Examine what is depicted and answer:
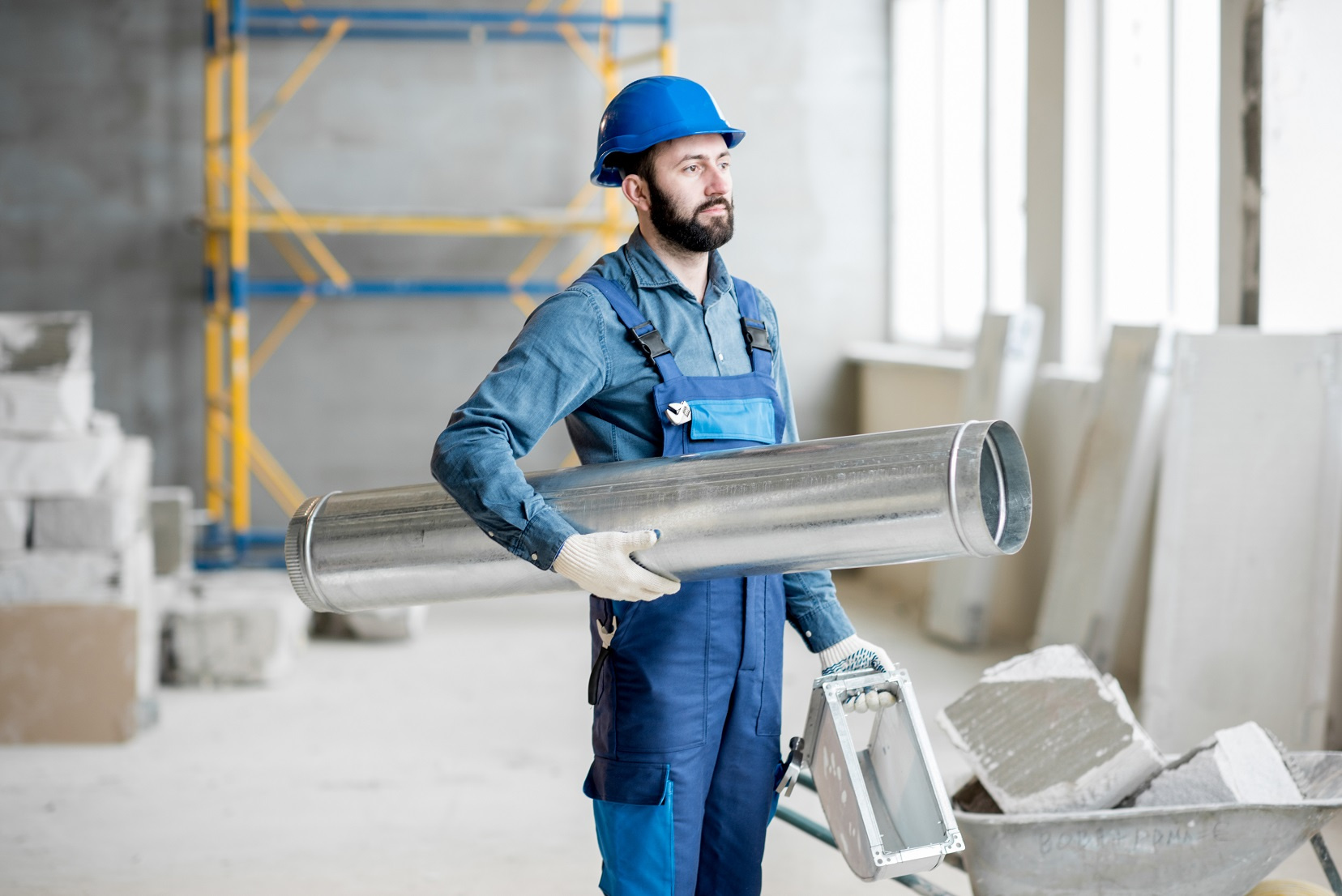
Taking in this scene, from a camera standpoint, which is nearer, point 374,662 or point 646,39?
point 374,662

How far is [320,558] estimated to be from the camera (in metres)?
2.14

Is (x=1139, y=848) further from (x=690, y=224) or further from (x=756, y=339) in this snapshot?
(x=690, y=224)

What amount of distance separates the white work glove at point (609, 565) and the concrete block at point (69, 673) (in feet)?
10.6

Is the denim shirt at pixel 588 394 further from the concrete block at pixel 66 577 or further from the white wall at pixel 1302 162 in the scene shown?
the concrete block at pixel 66 577

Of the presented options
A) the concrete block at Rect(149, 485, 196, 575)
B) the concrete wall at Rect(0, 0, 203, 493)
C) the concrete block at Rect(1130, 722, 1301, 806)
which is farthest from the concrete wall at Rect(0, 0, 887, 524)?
the concrete block at Rect(1130, 722, 1301, 806)

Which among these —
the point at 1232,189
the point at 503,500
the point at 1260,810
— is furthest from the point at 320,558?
the point at 1232,189

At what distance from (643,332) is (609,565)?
0.39 meters

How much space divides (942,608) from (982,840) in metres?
3.83

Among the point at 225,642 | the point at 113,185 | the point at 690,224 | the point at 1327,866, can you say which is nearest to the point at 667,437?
the point at 690,224

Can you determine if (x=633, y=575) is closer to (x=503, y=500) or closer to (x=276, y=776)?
(x=503, y=500)

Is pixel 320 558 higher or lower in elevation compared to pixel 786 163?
lower

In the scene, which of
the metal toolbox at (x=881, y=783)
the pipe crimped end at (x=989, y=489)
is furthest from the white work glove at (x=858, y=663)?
the pipe crimped end at (x=989, y=489)

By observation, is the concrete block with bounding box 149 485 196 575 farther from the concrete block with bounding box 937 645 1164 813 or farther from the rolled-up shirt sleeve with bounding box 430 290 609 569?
the rolled-up shirt sleeve with bounding box 430 290 609 569

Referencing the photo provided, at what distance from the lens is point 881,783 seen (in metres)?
2.14
